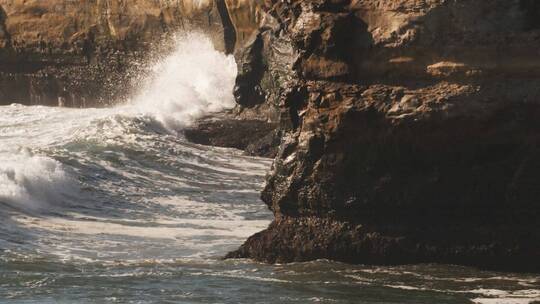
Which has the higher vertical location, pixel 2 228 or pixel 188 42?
pixel 188 42

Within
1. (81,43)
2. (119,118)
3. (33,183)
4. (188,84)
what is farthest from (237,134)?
(81,43)

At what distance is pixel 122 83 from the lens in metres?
31.6

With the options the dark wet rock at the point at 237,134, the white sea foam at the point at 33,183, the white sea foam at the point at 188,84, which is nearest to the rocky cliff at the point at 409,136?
the white sea foam at the point at 33,183

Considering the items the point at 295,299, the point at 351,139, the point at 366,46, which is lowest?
the point at 295,299

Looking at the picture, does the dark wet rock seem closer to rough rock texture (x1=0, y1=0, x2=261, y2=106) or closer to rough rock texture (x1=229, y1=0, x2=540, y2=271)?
rough rock texture (x1=0, y1=0, x2=261, y2=106)

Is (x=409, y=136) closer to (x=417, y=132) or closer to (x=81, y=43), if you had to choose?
(x=417, y=132)

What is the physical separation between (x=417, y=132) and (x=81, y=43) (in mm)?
21127

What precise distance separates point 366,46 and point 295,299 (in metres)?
2.38

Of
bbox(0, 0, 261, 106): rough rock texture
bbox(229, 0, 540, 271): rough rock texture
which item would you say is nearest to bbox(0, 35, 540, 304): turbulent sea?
bbox(229, 0, 540, 271): rough rock texture

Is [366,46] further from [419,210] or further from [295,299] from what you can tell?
[295,299]

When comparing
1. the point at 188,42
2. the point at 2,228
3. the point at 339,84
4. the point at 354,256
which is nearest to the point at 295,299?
the point at 354,256

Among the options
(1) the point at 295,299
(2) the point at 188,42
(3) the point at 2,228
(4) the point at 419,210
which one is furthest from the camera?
(2) the point at 188,42

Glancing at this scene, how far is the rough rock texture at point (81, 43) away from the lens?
102 ft

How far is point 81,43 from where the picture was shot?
3241 cm
